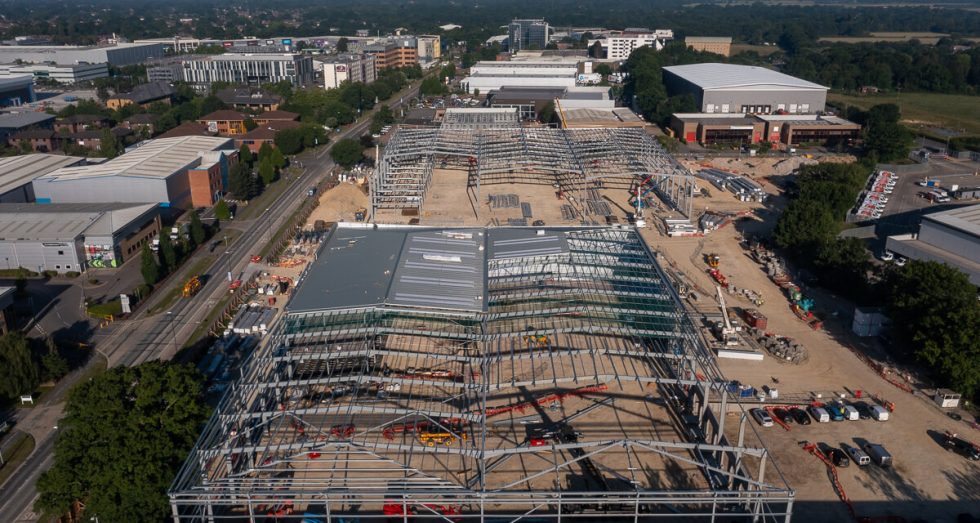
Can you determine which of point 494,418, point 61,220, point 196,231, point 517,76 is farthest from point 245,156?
point 517,76

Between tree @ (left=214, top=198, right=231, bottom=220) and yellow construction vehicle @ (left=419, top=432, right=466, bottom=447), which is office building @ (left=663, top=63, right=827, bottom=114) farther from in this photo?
yellow construction vehicle @ (left=419, top=432, right=466, bottom=447)

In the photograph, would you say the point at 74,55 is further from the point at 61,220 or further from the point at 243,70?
the point at 61,220

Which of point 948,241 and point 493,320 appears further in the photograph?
point 948,241

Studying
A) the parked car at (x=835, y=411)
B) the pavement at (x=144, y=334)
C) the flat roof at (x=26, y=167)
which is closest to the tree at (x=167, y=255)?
the pavement at (x=144, y=334)

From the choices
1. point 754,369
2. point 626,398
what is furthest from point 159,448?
point 754,369

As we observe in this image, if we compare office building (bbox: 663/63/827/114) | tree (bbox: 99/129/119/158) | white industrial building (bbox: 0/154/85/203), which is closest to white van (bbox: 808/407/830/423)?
white industrial building (bbox: 0/154/85/203)

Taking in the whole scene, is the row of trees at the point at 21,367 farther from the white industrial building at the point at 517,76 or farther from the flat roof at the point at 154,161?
the white industrial building at the point at 517,76

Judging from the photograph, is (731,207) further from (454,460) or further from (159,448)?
(159,448)
